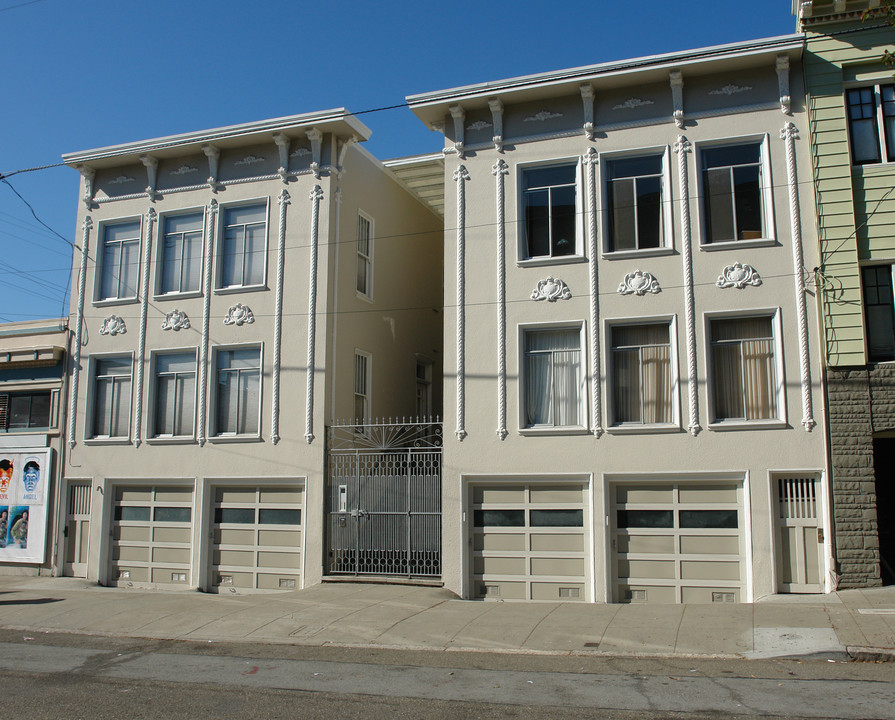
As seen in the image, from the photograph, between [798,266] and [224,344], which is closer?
[798,266]

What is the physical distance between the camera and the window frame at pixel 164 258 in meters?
18.1

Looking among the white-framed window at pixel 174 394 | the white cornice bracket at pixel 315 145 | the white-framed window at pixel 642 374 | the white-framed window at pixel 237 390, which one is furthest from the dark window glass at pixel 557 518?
the white cornice bracket at pixel 315 145

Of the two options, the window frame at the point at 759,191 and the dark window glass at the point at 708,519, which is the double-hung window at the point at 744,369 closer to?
the window frame at the point at 759,191

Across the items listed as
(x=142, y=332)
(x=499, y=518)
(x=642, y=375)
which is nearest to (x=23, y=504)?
(x=142, y=332)

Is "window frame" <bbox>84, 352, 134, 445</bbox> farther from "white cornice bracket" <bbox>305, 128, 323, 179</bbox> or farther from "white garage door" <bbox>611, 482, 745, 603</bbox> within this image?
"white garage door" <bbox>611, 482, 745, 603</bbox>

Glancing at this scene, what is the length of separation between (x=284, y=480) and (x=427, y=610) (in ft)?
15.7

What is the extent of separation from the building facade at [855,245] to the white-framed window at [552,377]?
4.20 m

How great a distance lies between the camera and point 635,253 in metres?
15.0

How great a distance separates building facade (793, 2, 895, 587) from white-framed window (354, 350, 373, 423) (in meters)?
9.27

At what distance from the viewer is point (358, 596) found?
14.5 meters

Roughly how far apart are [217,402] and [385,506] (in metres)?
4.54

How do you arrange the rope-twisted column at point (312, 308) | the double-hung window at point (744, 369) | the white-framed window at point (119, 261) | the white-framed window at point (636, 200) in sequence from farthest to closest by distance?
the white-framed window at point (119, 261)
the rope-twisted column at point (312, 308)
the white-framed window at point (636, 200)
the double-hung window at point (744, 369)

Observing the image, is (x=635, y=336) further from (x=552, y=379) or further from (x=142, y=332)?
(x=142, y=332)

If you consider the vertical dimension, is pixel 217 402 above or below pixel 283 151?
below
